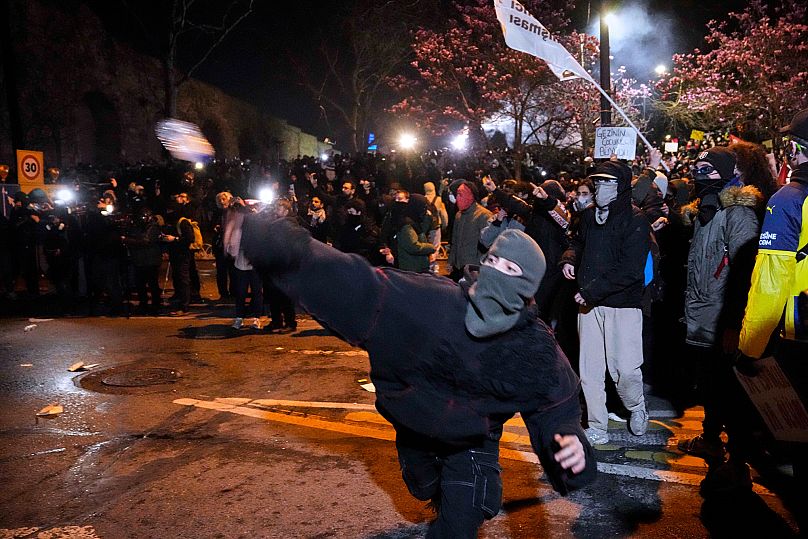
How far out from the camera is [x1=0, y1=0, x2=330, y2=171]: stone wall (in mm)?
25031

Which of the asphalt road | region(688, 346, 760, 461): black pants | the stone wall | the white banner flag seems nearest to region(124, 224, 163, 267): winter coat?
the asphalt road

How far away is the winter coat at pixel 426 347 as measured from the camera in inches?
102

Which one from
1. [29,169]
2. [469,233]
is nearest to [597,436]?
[469,233]

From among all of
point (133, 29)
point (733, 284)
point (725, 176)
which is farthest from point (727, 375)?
point (133, 29)

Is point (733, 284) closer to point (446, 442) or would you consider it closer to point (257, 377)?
point (446, 442)

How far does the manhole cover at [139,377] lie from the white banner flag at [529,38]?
550 cm

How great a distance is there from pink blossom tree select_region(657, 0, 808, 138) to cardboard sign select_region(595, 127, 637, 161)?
11.5 m

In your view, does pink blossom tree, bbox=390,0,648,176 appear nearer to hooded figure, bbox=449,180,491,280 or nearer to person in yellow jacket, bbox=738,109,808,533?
hooded figure, bbox=449,180,491,280

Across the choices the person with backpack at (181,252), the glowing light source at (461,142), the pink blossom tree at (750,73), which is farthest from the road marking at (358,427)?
the glowing light source at (461,142)

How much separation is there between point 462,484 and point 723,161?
10.4 ft

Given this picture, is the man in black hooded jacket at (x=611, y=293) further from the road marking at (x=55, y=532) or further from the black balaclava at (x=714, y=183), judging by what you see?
the road marking at (x=55, y=532)

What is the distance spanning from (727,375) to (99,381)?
19.0ft

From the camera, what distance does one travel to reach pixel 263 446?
5.18m

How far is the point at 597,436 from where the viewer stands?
5.12 m
